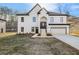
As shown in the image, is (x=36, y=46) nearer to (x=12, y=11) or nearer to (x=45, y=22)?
(x=45, y=22)

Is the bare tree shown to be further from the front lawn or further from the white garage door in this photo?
the front lawn

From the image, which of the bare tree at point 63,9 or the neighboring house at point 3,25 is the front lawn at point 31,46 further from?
the bare tree at point 63,9

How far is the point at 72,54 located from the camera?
3191 millimetres

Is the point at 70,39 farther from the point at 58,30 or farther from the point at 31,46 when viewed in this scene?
the point at 31,46

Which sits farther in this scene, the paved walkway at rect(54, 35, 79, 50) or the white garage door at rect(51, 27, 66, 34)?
the white garage door at rect(51, 27, 66, 34)

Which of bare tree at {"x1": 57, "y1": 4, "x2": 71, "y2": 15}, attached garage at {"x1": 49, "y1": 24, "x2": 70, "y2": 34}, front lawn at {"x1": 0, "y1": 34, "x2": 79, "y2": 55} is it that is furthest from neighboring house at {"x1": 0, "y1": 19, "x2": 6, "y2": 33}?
bare tree at {"x1": 57, "y1": 4, "x2": 71, "y2": 15}

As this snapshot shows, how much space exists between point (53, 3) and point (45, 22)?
0.25m

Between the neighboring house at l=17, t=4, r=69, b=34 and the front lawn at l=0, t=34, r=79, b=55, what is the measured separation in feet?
0.33

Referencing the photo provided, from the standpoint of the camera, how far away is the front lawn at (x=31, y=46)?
10.6 ft

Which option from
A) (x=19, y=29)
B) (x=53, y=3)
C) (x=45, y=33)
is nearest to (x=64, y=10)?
(x=53, y=3)

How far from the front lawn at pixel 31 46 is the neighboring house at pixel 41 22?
101 millimetres

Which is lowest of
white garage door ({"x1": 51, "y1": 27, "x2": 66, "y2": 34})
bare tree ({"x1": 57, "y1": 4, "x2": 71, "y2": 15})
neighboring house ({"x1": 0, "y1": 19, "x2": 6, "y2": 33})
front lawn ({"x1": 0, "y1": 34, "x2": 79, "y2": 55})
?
→ front lawn ({"x1": 0, "y1": 34, "x2": 79, "y2": 55})

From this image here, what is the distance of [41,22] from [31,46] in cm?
32

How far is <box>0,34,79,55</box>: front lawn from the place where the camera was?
323 centimetres
